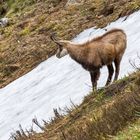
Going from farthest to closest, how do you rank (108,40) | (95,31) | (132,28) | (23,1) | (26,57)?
(23,1) < (26,57) < (95,31) < (132,28) < (108,40)

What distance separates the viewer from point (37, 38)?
81.4 ft

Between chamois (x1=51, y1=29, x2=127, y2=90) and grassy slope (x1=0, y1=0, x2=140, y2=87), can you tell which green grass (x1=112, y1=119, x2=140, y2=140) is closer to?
chamois (x1=51, y1=29, x2=127, y2=90)

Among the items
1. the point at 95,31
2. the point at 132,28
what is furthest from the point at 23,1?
the point at 132,28

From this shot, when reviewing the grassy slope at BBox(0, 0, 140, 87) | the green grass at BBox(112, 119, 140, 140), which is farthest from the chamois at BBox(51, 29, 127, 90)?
the grassy slope at BBox(0, 0, 140, 87)

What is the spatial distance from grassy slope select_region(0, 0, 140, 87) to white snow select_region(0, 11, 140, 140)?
1.04m

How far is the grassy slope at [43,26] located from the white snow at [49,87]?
41.1 inches

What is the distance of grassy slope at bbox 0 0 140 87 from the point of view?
22281 mm

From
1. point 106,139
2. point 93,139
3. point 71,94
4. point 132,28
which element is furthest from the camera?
point 132,28

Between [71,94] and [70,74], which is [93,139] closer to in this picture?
[71,94]

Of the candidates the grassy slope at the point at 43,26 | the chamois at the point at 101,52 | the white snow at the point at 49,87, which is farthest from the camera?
the grassy slope at the point at 43,26

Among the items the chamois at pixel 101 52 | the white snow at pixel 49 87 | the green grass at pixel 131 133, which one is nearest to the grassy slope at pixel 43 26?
the white snow at pixel 49 87

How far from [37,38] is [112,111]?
58.4 feet

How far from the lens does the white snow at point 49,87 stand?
48.0 feet

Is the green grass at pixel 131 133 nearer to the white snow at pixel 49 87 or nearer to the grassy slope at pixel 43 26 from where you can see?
the white snow at pixel 49 87
